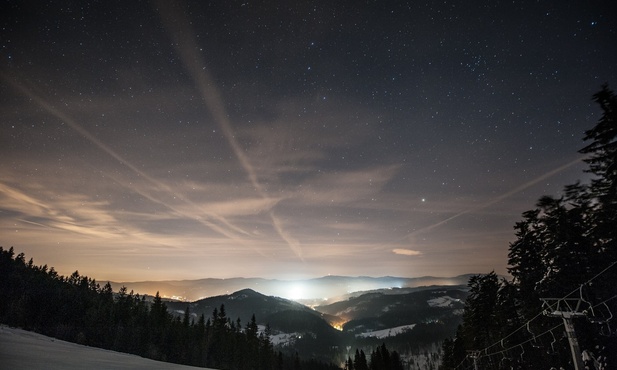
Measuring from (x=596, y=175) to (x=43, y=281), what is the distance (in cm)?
14755

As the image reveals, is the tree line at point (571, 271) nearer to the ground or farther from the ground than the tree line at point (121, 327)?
farther from the ground

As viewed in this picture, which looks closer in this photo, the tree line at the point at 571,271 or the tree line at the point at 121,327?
the tree line at the point at 571,271

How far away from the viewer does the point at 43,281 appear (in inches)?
4245

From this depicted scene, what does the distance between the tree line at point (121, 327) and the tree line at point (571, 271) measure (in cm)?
7834

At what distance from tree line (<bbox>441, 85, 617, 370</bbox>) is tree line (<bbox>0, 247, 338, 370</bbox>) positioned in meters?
78.3

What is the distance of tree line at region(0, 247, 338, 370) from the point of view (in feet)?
265

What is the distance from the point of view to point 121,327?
85.1 m

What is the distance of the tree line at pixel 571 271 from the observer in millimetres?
Result: 22672

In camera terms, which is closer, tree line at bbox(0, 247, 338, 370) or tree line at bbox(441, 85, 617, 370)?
tree line at bbox(441, 85, 617, 370)

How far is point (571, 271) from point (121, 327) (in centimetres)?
10049

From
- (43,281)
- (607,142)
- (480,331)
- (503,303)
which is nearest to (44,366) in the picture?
(607,142)

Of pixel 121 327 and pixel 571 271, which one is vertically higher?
pixel 571 271

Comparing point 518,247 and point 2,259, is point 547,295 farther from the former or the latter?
point 2,259

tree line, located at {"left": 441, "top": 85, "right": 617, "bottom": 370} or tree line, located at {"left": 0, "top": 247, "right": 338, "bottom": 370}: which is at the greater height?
tree line, located at {"left": 441, "top": 85, "right": 617, "bottom": 370}
